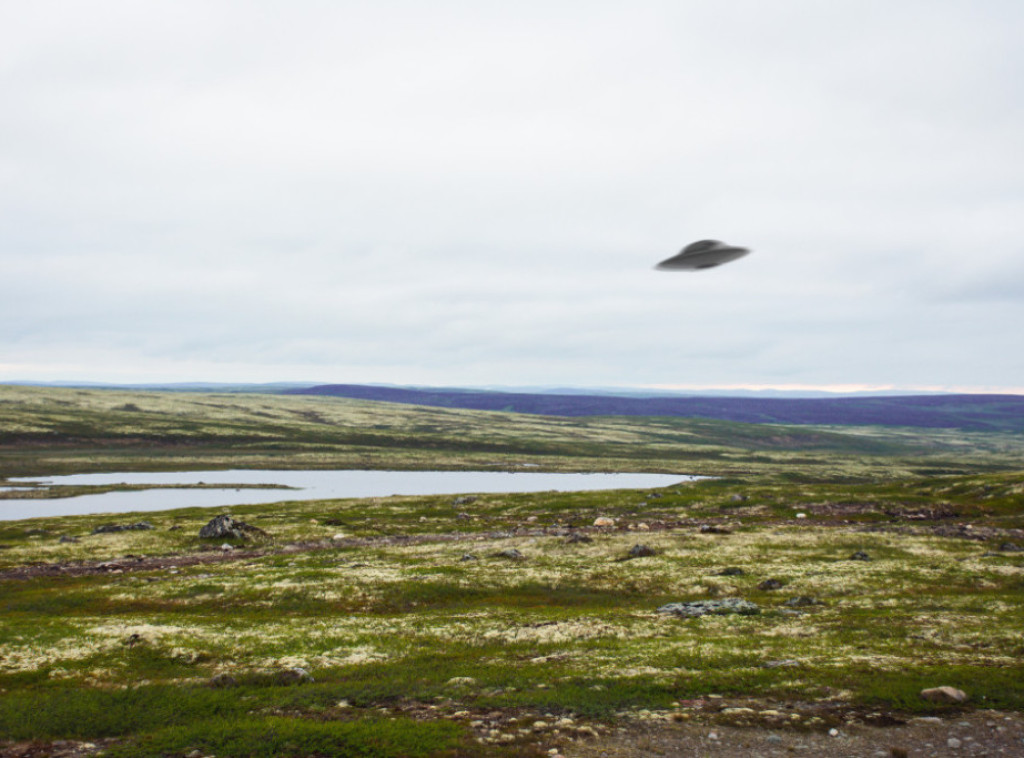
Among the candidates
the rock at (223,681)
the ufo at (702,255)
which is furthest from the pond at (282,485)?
the ufo at (702,255)

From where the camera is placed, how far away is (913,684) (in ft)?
73.1

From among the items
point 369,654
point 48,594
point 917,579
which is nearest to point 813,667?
point 369,654

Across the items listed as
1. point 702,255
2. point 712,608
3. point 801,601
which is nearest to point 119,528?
point 712,608

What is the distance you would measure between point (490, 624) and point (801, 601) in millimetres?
19905

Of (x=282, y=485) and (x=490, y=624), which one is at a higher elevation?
(x=490, y=624)

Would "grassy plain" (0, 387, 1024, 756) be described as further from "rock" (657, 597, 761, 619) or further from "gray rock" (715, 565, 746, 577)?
"rock" (657, 597, 761, 619)

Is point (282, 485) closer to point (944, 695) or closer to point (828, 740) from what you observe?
point (828, 740)

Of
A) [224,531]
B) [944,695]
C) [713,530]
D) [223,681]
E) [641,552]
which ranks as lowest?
[224,531]

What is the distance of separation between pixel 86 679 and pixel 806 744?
92.2 feet

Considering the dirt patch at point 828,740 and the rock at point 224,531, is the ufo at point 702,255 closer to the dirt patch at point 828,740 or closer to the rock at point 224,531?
the dirt patch at point 828,740

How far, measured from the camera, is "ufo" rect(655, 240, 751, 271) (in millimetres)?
13948

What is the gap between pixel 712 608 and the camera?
37500 millimetres

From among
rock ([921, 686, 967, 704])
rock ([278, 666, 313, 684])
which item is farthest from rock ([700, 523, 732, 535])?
rock ([278, 666, 313, 684])

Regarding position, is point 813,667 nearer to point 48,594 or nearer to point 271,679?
point 271,679
